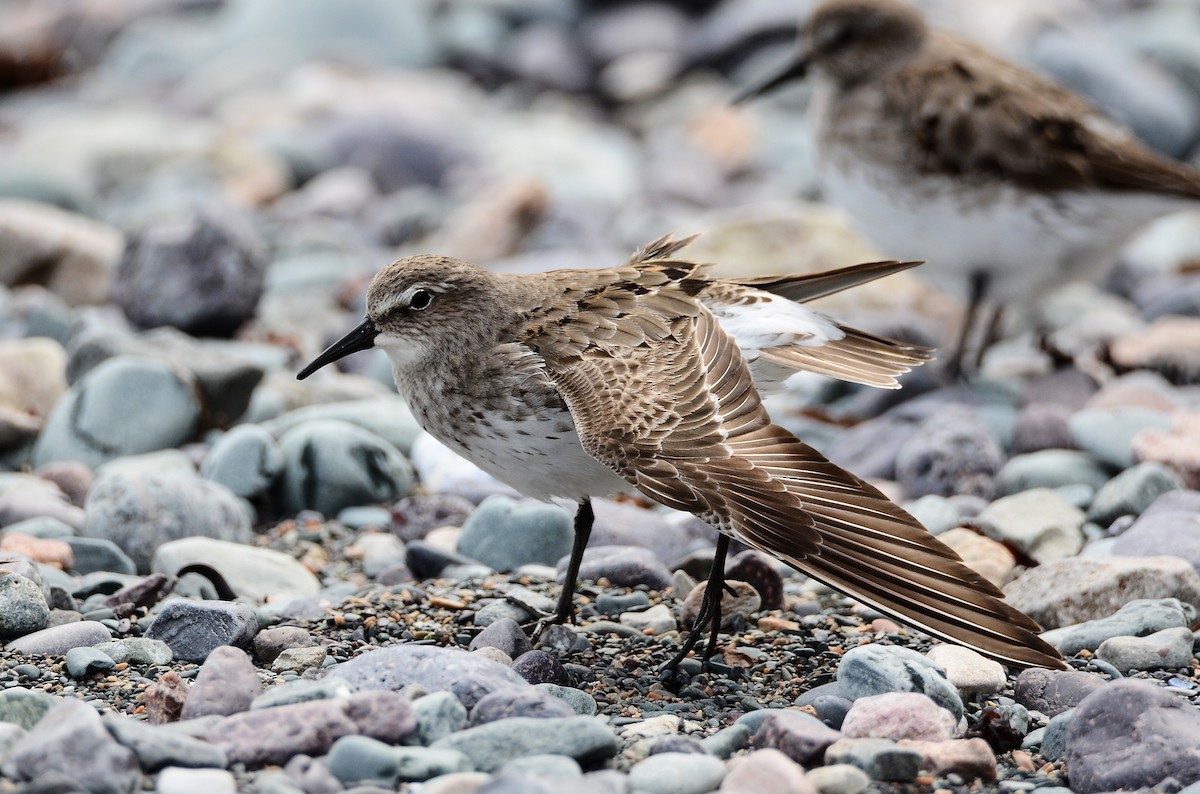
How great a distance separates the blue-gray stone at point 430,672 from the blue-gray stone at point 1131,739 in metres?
1.57

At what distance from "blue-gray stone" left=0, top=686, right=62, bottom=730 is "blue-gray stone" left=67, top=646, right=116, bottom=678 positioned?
38 cm

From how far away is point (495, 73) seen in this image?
17234mm

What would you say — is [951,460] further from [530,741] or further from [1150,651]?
[530,741]

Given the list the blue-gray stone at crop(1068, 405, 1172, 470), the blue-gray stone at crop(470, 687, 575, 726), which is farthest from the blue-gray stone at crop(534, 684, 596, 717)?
the blue-gray stone at crop(1068, 405, 1172, 470)

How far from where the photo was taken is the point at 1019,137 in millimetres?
7641

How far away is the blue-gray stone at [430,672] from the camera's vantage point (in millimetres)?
4047

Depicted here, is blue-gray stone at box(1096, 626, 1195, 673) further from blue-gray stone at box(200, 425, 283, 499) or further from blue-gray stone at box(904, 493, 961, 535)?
blue-gray stone at box(200, 425, 283, 499)

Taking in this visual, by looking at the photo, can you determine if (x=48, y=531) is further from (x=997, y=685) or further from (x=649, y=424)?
(x=997, y=685)

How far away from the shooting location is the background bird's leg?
4.98m

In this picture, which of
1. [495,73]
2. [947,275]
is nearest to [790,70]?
[947,275]

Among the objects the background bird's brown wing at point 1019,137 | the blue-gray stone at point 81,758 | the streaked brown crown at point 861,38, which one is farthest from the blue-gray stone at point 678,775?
the streaked brown crown at point 861,38

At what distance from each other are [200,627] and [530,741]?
144 centimetres

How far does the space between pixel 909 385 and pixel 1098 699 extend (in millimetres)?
4152

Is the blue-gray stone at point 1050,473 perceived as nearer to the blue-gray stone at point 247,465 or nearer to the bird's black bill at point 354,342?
the bird's black bill at point 354,342
